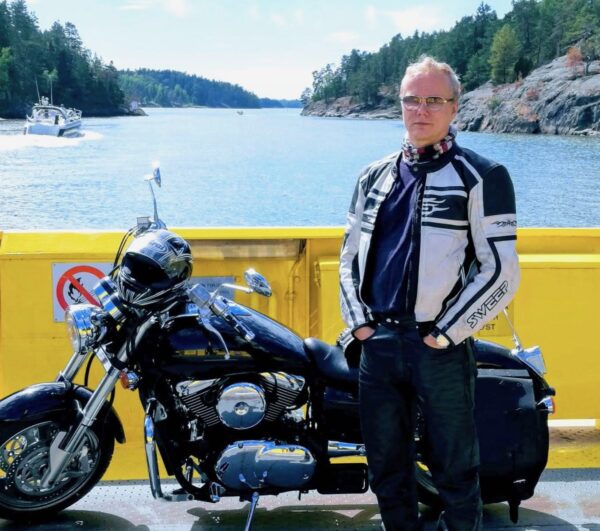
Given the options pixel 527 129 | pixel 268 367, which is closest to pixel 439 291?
pixel 268 367

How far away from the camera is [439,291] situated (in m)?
2.47

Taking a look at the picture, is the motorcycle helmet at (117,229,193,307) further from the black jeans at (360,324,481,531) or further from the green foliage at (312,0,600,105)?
the green foliage at (312,0,600,105)

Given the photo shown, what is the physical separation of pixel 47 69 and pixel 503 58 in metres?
53.5

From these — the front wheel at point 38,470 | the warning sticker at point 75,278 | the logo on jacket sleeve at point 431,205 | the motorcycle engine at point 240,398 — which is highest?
the logo on jacket sleeve at point 431,205

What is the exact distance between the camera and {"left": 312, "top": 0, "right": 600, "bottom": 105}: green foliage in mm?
85500

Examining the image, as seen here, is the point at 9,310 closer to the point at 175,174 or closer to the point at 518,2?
the point at 175,174

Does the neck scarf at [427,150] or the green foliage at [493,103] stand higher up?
the green foliage at [493,103]

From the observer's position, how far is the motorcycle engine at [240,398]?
2.89 metres

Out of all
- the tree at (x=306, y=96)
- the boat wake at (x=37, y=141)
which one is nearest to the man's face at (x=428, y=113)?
the boat wake at (x=37, y=141)

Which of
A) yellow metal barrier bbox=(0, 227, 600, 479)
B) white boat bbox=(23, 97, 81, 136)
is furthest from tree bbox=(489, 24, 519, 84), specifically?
yellow metal barrier bbox=(0, 227, 600, 479)

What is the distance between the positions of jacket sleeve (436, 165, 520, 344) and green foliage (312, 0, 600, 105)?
72010mm

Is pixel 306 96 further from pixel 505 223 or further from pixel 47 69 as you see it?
pixel 505 223

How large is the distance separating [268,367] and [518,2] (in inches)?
4095

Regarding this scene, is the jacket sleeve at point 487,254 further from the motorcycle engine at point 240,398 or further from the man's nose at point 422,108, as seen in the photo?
the motorcycle engine at point 240,398
